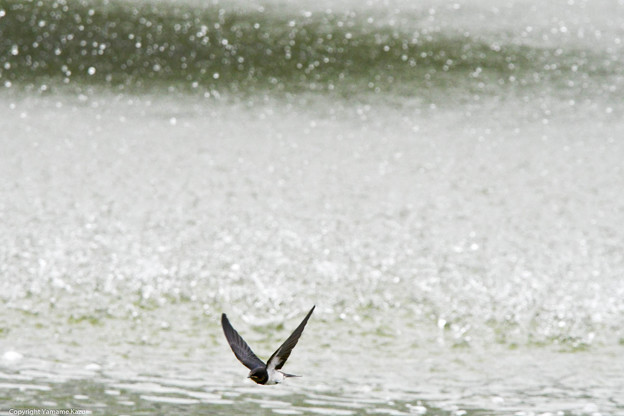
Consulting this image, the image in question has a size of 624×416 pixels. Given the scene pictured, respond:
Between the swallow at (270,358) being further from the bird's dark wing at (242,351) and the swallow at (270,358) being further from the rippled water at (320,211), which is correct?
the rippled water at (320,211)

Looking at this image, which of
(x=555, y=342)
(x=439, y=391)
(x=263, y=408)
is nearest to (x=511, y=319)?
(x=555, y=342)

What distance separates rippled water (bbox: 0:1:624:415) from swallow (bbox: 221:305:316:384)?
3806 mm

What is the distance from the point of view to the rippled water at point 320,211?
13.7 meters

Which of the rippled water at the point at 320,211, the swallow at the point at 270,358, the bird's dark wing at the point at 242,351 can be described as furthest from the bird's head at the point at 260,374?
the rippled water at the point at 320,211

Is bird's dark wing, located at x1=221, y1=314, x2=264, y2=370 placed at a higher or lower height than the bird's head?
higher

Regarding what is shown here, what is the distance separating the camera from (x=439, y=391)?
521 inches

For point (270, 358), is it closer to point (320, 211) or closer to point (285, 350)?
point (285, 350)

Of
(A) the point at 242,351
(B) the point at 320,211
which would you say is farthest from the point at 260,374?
(B) the point at 320,211

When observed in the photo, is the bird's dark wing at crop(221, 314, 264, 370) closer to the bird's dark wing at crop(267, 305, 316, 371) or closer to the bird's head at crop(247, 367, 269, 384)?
the bird's dark wing at crop(267, 305, 316, 371)

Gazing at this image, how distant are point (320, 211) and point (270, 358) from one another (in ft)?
43.7

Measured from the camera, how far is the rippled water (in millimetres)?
13719

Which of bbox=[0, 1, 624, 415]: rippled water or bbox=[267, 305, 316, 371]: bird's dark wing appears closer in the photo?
bbox=[267, 305, 316, 371]: bird's dark wing

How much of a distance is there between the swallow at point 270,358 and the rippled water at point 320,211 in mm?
3806

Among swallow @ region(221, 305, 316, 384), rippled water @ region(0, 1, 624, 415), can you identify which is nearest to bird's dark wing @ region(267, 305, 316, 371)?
swallow @ region(221, 305, 316, 384)
